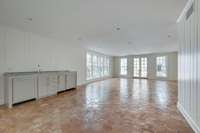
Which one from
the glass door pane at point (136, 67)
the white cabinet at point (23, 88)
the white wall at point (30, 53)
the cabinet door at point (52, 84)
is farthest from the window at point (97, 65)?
the white cabinet at point (23, 88)

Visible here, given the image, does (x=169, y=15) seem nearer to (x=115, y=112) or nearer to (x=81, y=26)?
(x=81, y=26)

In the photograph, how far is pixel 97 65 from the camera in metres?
10.3

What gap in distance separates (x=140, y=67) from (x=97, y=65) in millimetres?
4678

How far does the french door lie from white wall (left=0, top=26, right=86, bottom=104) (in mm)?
7347

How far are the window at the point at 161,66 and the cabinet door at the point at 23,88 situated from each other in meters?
10.2

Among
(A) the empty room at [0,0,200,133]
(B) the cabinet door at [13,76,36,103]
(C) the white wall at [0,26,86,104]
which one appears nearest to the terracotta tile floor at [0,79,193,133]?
(A) the empty room at [0,0,200,133]

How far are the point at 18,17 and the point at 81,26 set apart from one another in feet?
5.94

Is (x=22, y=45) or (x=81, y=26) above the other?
(x=81, y=26)

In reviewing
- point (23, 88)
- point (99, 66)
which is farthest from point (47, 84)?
point (99, 66)

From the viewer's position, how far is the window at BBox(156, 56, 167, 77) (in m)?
10.4

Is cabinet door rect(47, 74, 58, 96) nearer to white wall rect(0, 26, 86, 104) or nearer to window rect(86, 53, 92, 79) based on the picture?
white wall rect(0, 26, 86, 104)

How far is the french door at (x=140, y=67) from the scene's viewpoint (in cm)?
1164

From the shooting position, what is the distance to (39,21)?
140 inches

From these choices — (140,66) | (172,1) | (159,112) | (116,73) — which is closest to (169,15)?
(172,1)
